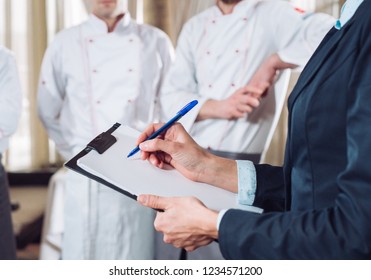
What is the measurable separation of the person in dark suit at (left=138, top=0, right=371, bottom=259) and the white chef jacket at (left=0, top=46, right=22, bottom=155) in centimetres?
97

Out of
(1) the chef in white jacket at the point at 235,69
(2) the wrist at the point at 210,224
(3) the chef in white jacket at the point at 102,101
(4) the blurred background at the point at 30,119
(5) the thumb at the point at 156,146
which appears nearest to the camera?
(2) the wrist at the point at 210,224

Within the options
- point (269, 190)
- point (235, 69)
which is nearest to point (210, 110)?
point (235, 69)

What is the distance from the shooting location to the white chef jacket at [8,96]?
5.13 feet

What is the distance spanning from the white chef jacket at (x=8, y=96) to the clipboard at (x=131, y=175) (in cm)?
79

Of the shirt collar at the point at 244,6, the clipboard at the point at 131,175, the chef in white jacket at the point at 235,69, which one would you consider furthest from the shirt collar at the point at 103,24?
the clipboard at the point at 131,175

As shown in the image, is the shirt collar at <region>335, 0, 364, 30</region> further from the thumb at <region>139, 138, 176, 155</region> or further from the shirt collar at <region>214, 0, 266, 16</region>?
the shirt collar at <region>214, 0, 266, 16</region>

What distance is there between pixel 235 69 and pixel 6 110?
693 millimetres

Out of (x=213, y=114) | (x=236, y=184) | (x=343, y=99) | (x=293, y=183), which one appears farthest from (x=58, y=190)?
(x=343, y=99)

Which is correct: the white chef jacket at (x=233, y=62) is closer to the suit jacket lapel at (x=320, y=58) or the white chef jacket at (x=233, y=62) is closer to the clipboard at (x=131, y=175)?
the clipboard at (x=131, y=175)

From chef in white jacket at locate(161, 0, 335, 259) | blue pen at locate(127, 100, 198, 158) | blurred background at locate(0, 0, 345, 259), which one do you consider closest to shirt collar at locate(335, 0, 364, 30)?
blue pen at locate(127, 100, 198, 158)

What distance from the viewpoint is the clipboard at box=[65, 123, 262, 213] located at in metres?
0.75

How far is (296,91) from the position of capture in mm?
695

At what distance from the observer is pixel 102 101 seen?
1708mm

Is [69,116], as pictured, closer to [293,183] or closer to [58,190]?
[58,190]
